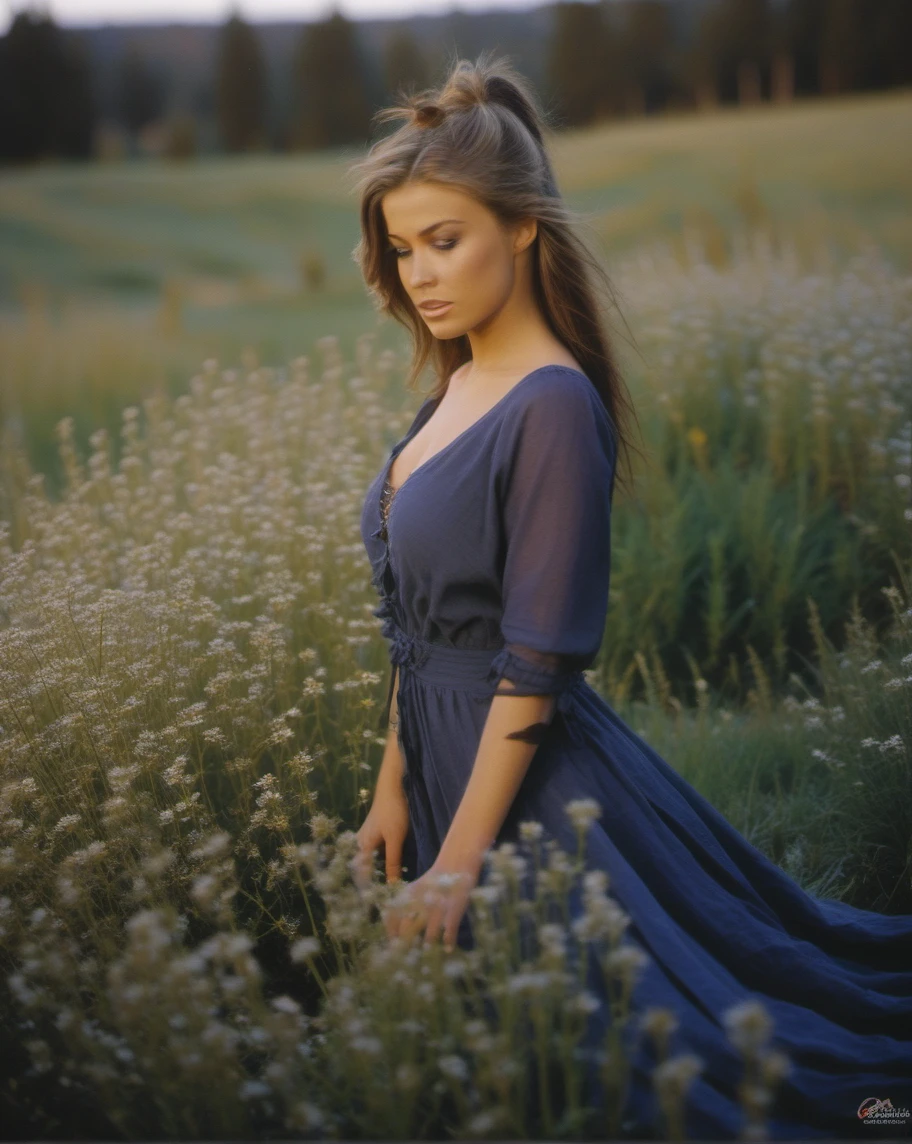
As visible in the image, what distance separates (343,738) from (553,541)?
50.7 inches

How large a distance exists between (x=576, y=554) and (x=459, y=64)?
3.54 ft

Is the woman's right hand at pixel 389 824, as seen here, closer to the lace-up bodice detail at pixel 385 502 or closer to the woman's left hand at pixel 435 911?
the woman's left hand at pixel 435 911

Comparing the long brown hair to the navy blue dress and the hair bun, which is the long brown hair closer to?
the hair bun

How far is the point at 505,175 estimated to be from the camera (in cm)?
185

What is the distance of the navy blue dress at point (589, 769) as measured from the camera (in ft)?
5.44

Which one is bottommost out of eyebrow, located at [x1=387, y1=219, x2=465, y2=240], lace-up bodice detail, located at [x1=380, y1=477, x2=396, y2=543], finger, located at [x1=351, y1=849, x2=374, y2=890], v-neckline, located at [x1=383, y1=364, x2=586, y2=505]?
finger, located at [x1=351, y1=849, x2=374, y2=890]

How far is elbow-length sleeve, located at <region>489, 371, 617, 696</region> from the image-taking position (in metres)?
1.66

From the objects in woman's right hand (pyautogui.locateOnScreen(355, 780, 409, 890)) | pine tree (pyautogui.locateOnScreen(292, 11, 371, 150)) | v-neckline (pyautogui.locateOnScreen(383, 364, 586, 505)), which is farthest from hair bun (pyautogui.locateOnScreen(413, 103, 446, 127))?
pine tree (pyautogui.locateOnScreen(292, 11, 371, 150))

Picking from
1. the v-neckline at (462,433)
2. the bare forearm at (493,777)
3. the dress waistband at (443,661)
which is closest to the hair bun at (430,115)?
the v-neckline at (462,433)

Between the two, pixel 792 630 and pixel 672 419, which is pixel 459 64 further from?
pixel 672 419

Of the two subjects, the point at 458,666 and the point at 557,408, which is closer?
the point at 557,408

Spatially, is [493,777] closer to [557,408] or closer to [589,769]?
[589,769]

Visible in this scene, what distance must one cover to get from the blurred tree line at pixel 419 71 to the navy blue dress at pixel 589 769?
563cm

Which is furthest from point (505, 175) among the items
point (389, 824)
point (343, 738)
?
point (343, 738)
